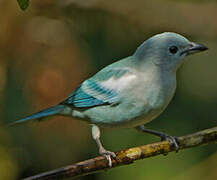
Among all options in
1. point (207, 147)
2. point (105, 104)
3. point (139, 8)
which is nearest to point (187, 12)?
point (139, 8)

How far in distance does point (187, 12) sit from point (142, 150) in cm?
296

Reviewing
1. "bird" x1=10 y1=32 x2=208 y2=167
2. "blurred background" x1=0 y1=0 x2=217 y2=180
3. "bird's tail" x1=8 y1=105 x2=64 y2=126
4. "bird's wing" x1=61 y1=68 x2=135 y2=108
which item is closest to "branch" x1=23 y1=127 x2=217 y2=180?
"bird" x1=10 y1=32 x2=208 y2=167

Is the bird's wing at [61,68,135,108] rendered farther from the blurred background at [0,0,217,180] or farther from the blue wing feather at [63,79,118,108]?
the blurred background at [0,0,217,180]

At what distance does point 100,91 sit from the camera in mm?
4238

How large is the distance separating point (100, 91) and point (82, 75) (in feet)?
2.91

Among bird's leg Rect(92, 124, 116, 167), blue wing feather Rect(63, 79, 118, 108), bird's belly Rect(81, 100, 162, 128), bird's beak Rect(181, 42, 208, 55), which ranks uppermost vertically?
bird's beak Rect(181, 42, 208, 55)

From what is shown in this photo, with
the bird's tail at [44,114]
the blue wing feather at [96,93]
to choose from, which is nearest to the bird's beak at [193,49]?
the blue wing feather at [96,93]

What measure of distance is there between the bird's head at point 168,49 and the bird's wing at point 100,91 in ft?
0.92

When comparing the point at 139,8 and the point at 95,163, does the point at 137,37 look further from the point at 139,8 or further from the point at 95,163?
the point at 95,163

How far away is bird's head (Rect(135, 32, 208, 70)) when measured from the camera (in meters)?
3.91

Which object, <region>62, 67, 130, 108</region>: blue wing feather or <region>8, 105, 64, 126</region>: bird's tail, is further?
<region>8, 105, 64, 126</region>: bird's tail

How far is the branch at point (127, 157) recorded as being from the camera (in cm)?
295

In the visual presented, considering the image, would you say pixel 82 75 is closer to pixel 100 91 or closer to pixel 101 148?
pixel 100 91

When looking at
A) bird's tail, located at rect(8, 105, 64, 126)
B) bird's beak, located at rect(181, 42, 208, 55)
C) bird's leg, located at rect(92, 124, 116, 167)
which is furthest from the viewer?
bird's tail, located at rect(8, 105, 64, 126)
